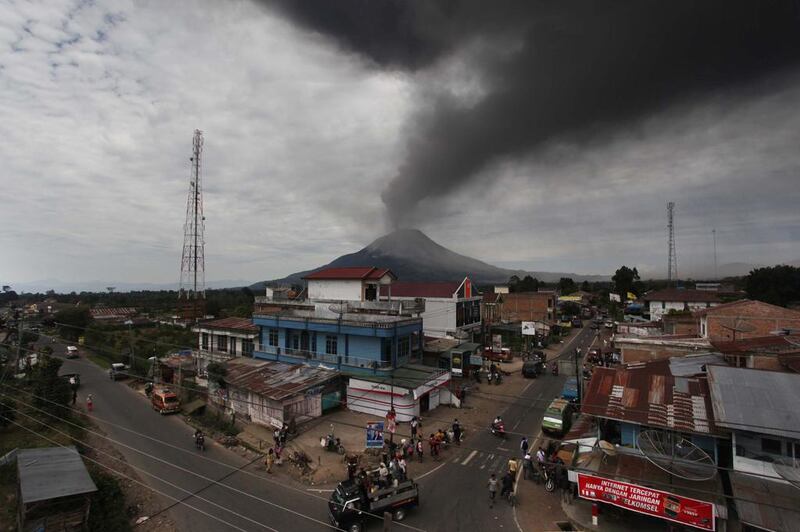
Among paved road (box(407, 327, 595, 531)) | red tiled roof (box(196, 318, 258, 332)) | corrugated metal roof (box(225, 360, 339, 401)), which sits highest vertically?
red tiled roof (box(196, 318, 258, 332))

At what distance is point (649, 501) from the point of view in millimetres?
12930

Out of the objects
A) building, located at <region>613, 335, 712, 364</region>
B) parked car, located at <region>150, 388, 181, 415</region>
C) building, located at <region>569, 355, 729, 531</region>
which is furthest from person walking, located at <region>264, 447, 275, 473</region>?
building, located at <region>613, 335, 712, 364</region>

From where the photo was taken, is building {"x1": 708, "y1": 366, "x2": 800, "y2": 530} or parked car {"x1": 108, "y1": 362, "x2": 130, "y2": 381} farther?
parked car {"x1": 108, "y1": 362, "x2": 130, "y2": 381}

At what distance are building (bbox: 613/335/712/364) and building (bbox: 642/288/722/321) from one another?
152 ft

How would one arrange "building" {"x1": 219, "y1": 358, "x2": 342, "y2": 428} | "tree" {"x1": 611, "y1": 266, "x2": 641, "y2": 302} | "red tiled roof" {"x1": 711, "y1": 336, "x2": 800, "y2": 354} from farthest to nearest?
"tree" {"x1": 611, "y1": 266, "x2": 641, "y2": 302}
"building" {"x1": 219, "y1": 358, "x2": 342, "y2": 428}
"red tiled roof" {"x1": 711, "y1": 336, "x2": 800, "y2": 354}

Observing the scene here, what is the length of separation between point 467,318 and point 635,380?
3107 cm

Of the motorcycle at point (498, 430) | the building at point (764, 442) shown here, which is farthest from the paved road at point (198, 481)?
the building at point (764, 442)

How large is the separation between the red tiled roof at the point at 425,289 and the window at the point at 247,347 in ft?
50.8

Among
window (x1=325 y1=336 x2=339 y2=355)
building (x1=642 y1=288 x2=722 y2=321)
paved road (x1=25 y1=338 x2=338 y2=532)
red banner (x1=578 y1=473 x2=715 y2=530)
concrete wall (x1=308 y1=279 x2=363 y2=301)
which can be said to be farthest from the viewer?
building (x1=642 y1=288 x2=722 y2=321)

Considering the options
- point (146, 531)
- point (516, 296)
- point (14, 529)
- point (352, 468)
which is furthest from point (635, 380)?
point (516, 296)

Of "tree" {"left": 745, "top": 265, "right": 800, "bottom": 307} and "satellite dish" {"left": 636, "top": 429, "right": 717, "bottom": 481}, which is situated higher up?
"tree" {"left": 745, "top": 265, "right": 800, "bottom": 307}

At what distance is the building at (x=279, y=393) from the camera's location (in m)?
24.6

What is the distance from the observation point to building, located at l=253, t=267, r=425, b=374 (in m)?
28.7

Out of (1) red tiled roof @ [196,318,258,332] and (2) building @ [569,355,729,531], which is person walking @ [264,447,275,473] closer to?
(2) building @ [569,355,729,531]
